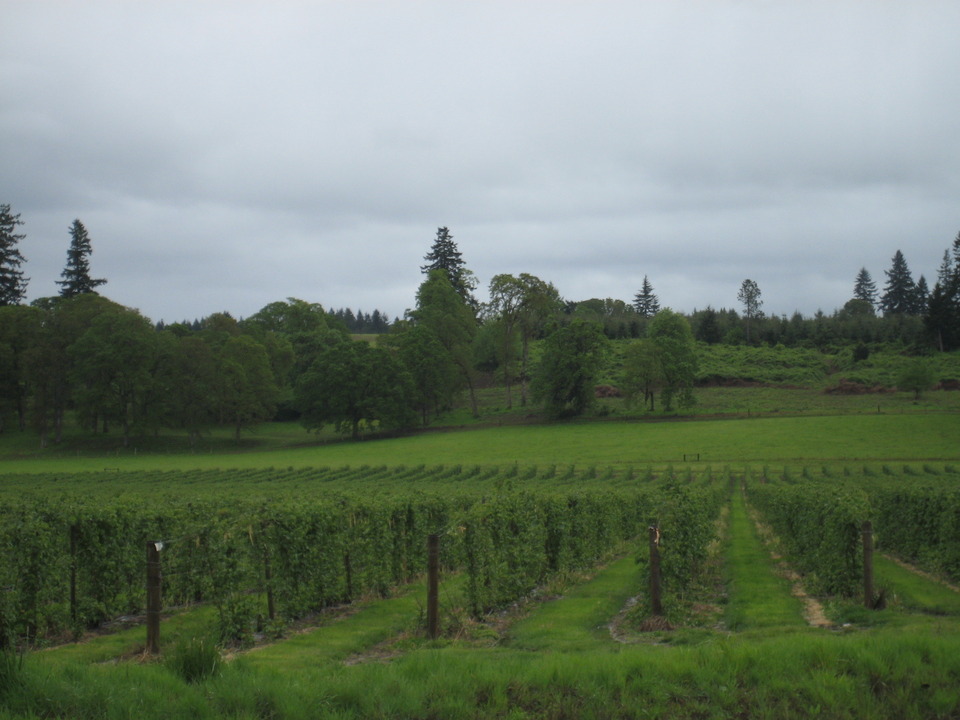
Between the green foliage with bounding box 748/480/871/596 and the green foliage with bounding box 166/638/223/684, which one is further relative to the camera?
the green foliage with bounding box 748/480/871/596

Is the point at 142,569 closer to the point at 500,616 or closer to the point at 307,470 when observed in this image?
the point at 500,616

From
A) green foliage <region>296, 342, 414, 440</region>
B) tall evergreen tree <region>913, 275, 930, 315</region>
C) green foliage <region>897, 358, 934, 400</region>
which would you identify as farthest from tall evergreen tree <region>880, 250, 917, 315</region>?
green foliage <region>296, 342, 414, 440</region>

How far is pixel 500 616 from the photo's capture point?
1223 cm

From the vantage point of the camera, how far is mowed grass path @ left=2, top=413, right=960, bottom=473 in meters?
55.9

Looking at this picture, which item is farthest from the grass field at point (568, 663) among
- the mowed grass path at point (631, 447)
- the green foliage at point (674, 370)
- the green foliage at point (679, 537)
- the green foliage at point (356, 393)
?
the green foliage at point (674, 370)

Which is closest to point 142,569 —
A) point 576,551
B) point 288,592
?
point 288,592

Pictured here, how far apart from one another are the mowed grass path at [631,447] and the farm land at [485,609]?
120ft

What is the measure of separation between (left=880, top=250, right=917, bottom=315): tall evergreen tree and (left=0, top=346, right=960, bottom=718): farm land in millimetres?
176023

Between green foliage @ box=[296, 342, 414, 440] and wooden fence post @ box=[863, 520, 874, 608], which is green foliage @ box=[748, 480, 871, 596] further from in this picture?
green foliage @ box=[296, 342, 414, 440]

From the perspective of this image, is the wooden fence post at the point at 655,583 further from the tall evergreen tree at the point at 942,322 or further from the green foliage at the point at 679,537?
the tall evergreen tree at the point at 942,322

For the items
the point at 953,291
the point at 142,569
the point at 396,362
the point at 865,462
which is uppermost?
the point at 953,291

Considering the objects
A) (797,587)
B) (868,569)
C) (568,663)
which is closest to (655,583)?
(868,569)

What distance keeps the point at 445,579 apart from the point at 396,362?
2725 inches

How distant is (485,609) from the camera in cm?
1206
